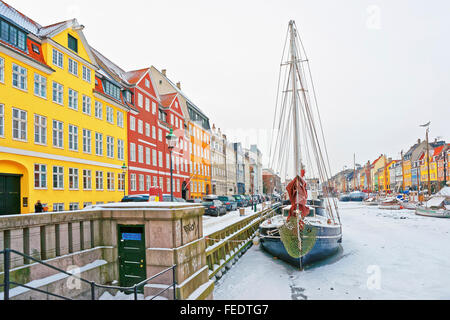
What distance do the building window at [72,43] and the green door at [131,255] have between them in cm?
2113

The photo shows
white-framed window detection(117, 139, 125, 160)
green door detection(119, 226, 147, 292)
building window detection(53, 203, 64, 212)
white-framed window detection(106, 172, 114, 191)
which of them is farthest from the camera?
white-framed window detection(117, 139, 125, 160)

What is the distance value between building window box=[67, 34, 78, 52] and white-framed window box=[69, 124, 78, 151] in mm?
6276

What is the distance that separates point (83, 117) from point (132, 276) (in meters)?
20.3

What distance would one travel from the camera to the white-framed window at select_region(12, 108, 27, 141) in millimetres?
17828


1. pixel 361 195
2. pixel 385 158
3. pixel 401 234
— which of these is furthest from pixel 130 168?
pixel 385 158

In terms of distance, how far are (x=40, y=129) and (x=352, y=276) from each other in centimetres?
2088

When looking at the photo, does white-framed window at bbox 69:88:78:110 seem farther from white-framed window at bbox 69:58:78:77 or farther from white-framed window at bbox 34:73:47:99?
white-framed window at bbox 34:73:47:99

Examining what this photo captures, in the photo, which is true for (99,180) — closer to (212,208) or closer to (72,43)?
(212,208)

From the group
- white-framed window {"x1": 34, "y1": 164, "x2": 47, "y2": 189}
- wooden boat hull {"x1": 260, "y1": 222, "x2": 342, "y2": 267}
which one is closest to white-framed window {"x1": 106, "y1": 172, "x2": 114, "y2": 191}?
white-framed window {"x1": 34, "y1": 164, "x2": 47, "y2": 189}

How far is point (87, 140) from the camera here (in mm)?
24609

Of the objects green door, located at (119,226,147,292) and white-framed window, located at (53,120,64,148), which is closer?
green door, located at (119,226,147,292)

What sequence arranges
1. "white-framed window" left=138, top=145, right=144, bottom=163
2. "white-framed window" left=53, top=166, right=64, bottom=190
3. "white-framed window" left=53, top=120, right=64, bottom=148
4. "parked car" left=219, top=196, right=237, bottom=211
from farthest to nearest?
"parked car" left=219, top=196, right=237, bottom=211, "white-framed window" left=138, top=145, right=144, bottom=163, "white-framed window" left=53, top=120, right=64, bottom=148, "white-framed window" left=53, top=166, right=64, bottom=190
